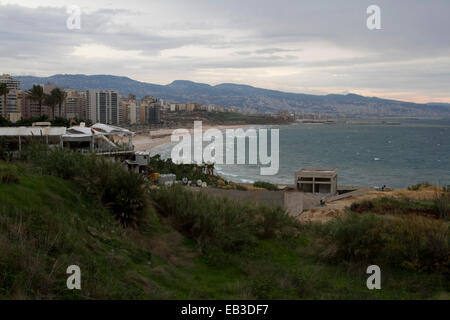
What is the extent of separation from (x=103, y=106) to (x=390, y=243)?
141950 millimetres

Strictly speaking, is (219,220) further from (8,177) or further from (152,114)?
(152,114)

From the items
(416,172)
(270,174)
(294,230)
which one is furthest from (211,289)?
(416,172)

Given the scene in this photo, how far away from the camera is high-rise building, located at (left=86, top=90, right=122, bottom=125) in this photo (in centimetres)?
14039

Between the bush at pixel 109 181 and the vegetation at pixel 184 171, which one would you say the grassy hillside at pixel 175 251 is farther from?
the vegetation at pixel 184 171

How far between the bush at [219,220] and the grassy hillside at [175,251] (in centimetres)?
3

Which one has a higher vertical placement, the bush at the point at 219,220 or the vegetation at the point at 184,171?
the bush at the point at 219,220

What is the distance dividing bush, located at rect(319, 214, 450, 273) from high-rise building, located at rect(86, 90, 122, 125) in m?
134

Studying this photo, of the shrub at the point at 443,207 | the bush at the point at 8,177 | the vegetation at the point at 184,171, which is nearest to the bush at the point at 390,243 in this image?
the bush at the point at 8,177

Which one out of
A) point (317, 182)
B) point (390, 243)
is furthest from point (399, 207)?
point (317, 182)

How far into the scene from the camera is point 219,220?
10281 millimetres

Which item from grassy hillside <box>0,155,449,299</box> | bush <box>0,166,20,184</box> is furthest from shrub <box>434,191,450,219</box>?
bush <box>0,166,20,184</box>

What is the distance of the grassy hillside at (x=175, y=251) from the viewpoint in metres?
6.19

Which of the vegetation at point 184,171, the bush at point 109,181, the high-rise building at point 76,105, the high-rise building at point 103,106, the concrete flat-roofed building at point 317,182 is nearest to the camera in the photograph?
the bush at point 109,181
